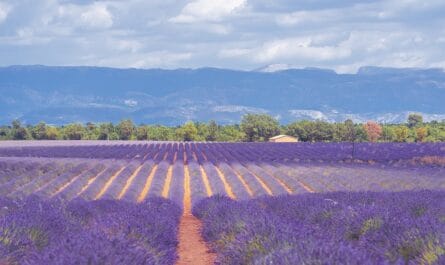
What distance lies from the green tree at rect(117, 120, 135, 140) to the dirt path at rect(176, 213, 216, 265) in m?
98.0

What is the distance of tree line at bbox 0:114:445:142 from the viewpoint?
99.7 meters

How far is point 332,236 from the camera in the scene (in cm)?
877

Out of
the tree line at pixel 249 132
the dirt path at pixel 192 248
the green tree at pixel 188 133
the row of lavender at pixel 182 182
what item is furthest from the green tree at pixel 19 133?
Result: the dirt path at pixel 192 248

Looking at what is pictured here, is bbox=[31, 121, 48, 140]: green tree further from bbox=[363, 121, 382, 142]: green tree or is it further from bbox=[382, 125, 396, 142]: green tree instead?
bbox=[382, 125, 396, 142]: green tree

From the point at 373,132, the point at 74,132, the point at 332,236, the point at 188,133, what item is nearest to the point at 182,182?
the point at 332,236

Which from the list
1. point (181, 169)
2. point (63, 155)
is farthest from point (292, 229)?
point (63, 155)

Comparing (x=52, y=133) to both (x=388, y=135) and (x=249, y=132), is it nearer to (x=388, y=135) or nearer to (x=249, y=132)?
(x=249, y=132)

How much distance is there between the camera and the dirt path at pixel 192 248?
430 inches

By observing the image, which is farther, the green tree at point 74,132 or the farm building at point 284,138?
the green tree at point 74,132

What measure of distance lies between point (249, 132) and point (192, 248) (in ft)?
307

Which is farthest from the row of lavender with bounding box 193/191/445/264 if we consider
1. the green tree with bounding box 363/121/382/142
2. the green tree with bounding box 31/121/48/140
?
the green tree with bounding box 31/121/48/140

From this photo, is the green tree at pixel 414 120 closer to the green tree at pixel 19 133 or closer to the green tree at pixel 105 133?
the green tree at pixel 105 133

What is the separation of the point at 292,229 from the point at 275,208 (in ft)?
23.2

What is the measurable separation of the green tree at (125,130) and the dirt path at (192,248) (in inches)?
3859
